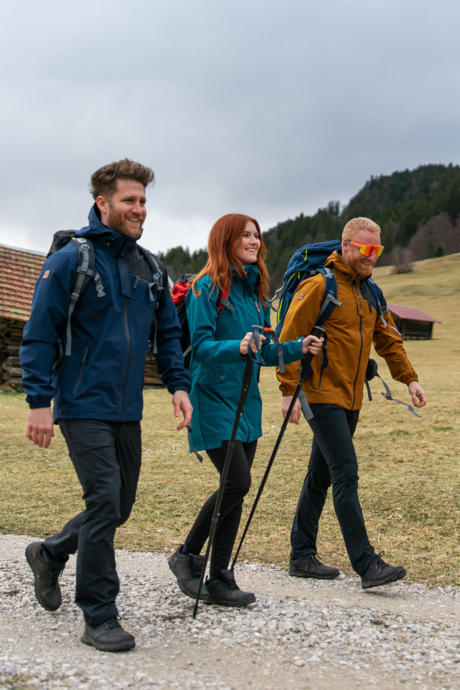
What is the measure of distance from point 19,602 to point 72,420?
1294 millimetres

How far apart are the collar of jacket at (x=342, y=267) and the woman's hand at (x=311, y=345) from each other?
102 centimetres

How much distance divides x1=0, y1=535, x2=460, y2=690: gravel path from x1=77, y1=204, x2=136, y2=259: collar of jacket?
80.5 inches

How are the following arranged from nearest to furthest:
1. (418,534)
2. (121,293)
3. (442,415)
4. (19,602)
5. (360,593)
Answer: (121,293)
(19,602)
(360,593)
(418,534)
(442,415)

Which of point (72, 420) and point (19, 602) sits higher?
point (72, 420)

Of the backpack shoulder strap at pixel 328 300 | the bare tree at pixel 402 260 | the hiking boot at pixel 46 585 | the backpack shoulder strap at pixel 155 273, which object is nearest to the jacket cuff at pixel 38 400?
the backpack shoulder strap at pixel 155 273

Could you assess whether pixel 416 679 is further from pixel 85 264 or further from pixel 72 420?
pixel 85 264

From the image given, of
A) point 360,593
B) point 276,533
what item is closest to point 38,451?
point 276,533

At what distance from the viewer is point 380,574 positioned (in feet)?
13.6

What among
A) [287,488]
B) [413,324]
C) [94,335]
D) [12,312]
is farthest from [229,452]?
[413,324]

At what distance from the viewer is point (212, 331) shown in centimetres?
388

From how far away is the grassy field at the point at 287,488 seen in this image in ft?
18.7

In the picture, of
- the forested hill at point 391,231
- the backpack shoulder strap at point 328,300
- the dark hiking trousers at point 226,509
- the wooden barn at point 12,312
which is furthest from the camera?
the forested hill at point 391,231

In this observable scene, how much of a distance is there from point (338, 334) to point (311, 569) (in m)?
1.70

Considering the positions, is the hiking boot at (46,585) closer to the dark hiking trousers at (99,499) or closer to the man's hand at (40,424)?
the dark hiking trousers at (99,499)
